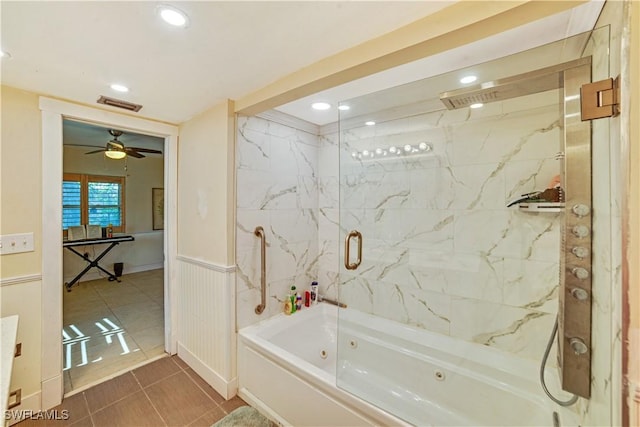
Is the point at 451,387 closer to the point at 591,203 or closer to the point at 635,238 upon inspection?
the point at 591,203

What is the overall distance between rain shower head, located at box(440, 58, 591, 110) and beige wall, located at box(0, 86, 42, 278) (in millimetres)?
2862

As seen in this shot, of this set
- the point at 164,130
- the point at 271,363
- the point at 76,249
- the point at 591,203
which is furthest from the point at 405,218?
the point at 76,249

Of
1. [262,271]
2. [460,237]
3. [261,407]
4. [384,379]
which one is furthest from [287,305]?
[460,237]

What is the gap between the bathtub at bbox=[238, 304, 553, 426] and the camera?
152 cm

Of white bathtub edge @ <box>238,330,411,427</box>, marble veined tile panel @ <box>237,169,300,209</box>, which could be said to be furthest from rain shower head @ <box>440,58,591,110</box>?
white bathtub edge @ <box>238,330,411,427</box>

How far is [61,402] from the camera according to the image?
1.97 metres

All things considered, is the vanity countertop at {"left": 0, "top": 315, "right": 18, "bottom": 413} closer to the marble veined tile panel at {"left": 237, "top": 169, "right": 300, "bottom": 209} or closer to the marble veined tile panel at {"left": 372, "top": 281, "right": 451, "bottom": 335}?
the marble veined tile panel at {"left": 237, "top": 169, "right": 300, "bottom": 209}

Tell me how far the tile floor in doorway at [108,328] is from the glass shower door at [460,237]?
2.10 m

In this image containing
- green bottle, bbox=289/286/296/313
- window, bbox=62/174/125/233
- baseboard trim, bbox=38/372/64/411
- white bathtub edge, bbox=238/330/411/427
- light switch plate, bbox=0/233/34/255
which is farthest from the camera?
window, bbox=62/174/125/233

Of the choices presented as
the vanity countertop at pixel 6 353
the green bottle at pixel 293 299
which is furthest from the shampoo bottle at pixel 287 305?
the vanity countertop at pixel 6 353

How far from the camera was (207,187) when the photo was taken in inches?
89.0

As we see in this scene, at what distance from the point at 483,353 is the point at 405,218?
3.59 ft

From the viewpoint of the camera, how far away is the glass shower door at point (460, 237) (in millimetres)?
1553

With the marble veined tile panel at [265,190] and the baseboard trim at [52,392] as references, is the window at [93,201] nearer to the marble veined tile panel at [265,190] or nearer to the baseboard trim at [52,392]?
the baseboard trim at [52,392]
